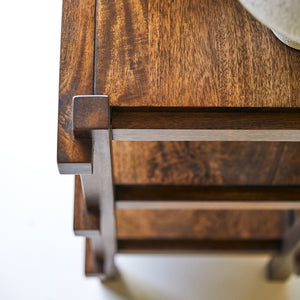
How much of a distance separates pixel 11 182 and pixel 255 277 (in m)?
0.55

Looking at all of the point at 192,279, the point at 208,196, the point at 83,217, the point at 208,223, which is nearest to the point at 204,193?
the point at 208,196

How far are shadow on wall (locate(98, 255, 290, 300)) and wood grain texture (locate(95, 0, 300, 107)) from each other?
650mm

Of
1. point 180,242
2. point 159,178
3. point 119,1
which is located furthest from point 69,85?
point 180,242

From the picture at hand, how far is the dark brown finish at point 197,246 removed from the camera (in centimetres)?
103

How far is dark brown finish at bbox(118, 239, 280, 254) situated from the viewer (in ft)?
3.38

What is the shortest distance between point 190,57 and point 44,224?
0.68 meters

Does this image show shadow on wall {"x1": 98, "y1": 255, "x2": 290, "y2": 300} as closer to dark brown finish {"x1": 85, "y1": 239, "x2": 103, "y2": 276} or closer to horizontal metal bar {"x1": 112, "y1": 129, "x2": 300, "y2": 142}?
dark brown finish {"x1": 85, "y1": 239, "x2": 103, "y2": 276}

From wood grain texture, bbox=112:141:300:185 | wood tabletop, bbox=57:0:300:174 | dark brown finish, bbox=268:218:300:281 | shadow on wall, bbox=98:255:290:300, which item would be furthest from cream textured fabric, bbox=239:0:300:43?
Result: shadow on wall, bbox=98:255:290:300

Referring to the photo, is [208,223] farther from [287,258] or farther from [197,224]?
[287,258]

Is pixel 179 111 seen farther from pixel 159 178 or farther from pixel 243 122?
pixel 159 178

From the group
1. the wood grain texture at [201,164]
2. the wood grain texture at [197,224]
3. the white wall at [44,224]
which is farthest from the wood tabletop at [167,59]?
the white wall at [44,224]

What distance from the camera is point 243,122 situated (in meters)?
0.53

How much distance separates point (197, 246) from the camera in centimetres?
105

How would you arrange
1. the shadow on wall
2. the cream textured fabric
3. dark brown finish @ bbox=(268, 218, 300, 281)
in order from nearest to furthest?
the cream textured fabric
dark brown finish @ bbox=(268, 218, 300, 281)
the shadow on wall
